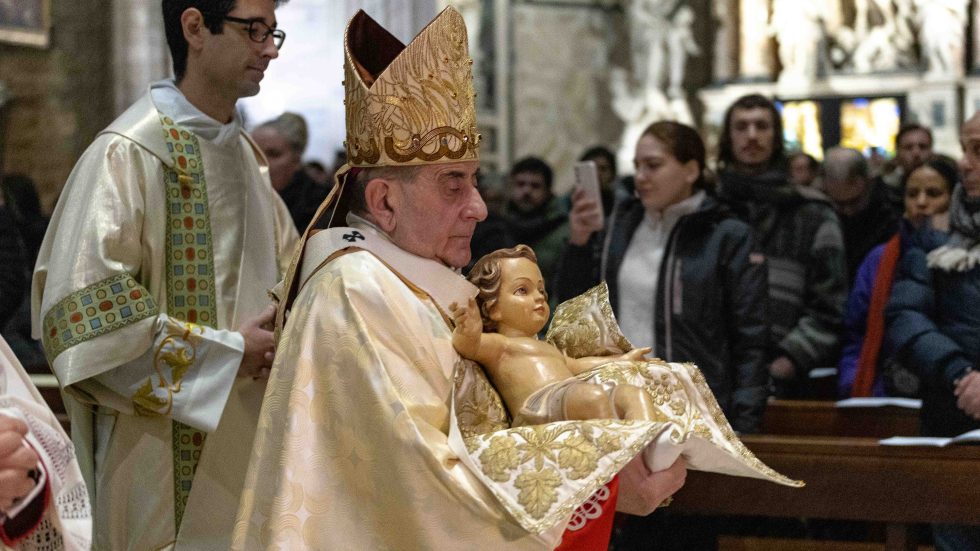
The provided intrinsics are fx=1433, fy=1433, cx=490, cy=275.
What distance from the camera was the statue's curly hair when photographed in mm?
2938

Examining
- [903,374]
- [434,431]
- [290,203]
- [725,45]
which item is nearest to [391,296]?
[434,431]

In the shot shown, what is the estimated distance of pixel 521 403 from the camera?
287 cm

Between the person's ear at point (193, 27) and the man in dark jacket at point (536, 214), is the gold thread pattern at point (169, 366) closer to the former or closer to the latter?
the person's ear at point (193, 27)

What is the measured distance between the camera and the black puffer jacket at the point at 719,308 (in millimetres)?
4785

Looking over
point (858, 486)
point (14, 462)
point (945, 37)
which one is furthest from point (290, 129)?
point (945, 37)

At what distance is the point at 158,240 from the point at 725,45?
12.1m

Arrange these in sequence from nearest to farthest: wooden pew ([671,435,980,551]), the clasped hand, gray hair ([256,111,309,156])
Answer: the clasped hand
wooden pew ([671,435,980,551])
gray hair ([256,111,309,156])

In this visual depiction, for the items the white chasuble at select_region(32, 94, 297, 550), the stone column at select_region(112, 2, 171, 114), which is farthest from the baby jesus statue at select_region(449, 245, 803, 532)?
the stone column at select_region(112, 2, 171, 114)

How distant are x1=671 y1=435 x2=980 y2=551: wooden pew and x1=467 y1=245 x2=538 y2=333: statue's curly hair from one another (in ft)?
5.18

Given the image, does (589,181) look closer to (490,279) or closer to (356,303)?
(490,279)

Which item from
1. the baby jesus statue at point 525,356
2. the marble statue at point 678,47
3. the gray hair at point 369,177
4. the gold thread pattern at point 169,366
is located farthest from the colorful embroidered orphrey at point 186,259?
the marble statue at point 678,47

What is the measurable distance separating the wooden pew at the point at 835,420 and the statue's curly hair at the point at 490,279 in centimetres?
249

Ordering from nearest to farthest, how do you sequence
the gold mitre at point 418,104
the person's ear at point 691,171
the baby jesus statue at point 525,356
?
1. the baby jesus statue at point 525,356
2. the gold mitre at point 418,104
3. the person's ear at point 691,171

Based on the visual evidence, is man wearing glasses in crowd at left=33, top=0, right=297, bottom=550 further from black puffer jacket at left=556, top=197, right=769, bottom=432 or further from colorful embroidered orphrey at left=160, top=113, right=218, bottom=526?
black puffer jacket at left=556, top=197, right=769, bottom=432
